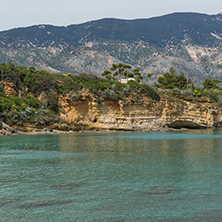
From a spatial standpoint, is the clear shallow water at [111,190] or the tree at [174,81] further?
the tree at [174,81]

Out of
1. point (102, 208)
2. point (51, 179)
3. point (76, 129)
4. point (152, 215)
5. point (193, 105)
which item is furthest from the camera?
point (193, 105)

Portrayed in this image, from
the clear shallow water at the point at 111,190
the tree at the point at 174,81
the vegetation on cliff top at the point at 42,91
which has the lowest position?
the clear shallow water at the point at 111,190

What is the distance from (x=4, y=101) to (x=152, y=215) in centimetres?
5186

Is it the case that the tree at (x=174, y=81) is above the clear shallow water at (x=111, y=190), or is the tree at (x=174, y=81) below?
above

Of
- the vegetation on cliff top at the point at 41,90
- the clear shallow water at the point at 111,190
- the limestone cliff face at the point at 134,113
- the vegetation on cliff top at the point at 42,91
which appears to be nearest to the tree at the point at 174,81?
the limestone cliff face at the point at 134,113

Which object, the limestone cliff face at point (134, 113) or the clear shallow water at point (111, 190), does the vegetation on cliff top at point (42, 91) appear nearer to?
the limestone cliff face at point (134, 113)

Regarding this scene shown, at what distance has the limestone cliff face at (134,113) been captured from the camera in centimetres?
7000

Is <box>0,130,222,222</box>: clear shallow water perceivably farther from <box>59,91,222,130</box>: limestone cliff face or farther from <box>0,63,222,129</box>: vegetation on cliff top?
<box>59,91,222,130</box>: limestone cliff face

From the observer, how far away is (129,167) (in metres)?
21.1

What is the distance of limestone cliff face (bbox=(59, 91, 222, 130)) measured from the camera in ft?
230

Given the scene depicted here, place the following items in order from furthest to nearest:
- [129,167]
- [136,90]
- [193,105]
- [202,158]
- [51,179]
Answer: [193,105] < [136,90] < [202,158] < [129,167] < [51,179]

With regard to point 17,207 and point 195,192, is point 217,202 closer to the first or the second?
point 195,192

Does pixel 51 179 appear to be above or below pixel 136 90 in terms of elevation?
below

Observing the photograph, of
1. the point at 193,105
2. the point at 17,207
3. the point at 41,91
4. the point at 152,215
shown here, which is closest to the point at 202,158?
the point at 152,215
